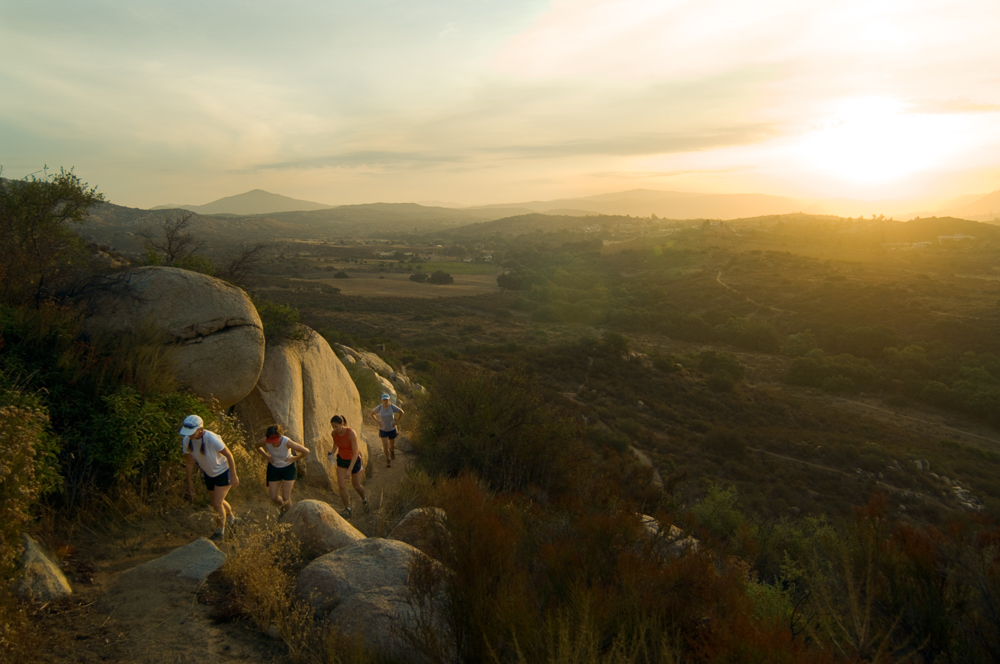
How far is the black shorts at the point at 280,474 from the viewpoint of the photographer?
718cm

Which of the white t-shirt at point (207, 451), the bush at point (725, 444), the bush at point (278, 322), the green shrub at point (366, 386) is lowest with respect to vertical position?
the bush at point (725, 444)

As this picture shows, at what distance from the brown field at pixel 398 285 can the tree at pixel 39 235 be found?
171ft

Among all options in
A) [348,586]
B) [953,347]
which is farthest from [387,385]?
[953,347]

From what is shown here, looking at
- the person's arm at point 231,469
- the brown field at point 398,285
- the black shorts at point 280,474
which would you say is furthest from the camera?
the brown field at point 398,285

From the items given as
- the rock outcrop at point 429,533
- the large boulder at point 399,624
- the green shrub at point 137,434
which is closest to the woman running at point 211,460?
the green shrub at point 137,434

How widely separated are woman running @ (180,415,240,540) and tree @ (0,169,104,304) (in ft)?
10.9

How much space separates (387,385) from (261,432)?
377 inches

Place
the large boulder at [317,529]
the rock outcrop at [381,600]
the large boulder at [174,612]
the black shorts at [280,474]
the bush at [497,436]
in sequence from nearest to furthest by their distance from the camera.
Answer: the rock outcrop at [381,600] < the large boulder at [174,612] < the large boulder at [317,529] < the black shorts at [280,474] < the bush at [497,436]

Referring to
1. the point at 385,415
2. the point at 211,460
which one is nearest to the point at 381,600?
the point at 211,460

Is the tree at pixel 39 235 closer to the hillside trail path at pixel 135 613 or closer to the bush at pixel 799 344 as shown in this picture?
the hillside trail path at pixel 135 613

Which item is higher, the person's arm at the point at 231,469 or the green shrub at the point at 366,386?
the person's arm at the point at 231,469

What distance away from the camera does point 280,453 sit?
709 cm

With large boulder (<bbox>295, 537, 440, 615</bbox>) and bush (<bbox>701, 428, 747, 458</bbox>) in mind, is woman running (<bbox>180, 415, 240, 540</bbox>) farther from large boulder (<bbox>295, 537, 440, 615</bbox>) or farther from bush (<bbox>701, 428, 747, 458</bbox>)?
bush (<bbox>701, 428, 747, 458</bbox>)

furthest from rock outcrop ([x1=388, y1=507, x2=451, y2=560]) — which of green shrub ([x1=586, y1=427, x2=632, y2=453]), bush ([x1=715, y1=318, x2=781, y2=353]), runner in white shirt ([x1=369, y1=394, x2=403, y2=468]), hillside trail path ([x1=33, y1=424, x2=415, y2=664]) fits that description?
bush ([x1=715, y1=318, x2=781, y2=353])
